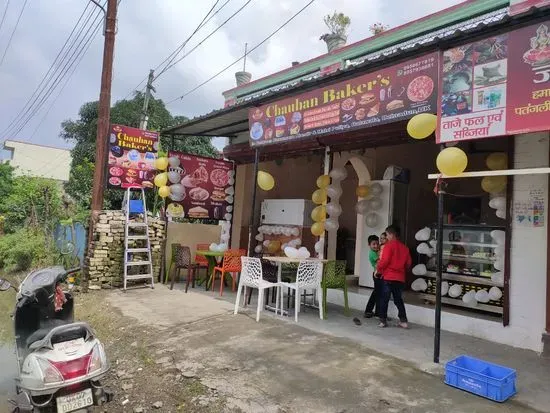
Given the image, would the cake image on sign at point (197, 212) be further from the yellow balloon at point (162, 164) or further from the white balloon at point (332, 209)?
the white balloon at point (332, 209)

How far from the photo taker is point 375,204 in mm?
8172

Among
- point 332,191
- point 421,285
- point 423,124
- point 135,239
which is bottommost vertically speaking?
point 421,285

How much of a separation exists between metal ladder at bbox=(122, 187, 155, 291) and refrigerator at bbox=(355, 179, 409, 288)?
4420 millimetres

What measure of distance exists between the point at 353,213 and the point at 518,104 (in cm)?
642

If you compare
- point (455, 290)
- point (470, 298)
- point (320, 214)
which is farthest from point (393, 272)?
point (320, 214)

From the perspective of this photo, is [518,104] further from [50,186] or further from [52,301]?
[50,186]

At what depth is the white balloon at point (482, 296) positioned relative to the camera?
18.9ft

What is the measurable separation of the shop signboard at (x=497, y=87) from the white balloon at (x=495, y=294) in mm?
2659

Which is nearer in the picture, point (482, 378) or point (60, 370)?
point (60, 370)

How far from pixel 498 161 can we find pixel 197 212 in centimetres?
632

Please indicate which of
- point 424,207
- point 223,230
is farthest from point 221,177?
point 424,207

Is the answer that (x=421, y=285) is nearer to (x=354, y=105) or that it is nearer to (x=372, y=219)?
(x=372, y=219)

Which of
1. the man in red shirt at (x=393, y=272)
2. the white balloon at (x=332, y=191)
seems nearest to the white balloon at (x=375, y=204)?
the white balloon at (x=332, y=191)

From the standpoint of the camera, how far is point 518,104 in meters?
3.73
